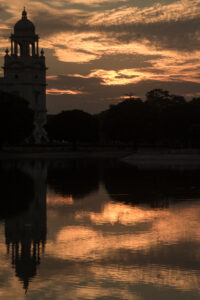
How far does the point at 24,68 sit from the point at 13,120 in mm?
72448

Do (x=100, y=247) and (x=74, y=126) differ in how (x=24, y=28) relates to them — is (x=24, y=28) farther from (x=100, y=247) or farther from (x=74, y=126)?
(x=100, y=247)

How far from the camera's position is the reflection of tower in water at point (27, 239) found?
13.8 metres

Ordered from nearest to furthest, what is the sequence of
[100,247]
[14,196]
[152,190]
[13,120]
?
[100,247] → [14,196] → [152,190] → [13,120]

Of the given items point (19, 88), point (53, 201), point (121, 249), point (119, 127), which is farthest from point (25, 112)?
point (121, 249)

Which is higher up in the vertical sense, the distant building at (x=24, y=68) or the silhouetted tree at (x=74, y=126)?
the distant building at (x=24, y=68)

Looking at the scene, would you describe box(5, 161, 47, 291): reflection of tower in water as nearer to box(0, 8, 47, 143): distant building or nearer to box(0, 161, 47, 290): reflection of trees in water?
box(0, 161, 47, 290): reflection of trees in water

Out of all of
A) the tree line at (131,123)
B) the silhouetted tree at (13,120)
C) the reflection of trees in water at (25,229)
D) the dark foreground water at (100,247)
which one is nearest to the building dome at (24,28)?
the tree line at (131,123)

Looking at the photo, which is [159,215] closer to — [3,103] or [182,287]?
[182,287]

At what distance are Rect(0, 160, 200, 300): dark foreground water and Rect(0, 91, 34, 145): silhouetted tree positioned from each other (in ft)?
237

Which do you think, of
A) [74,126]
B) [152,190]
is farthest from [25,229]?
[74,126]

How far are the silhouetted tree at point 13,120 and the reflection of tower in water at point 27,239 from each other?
76.7 meters

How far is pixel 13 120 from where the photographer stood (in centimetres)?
10288

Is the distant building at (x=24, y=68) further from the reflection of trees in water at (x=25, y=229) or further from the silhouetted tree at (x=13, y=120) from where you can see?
the reflection of trees in water at (x=25, y=229)

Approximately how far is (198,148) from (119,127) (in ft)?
119
